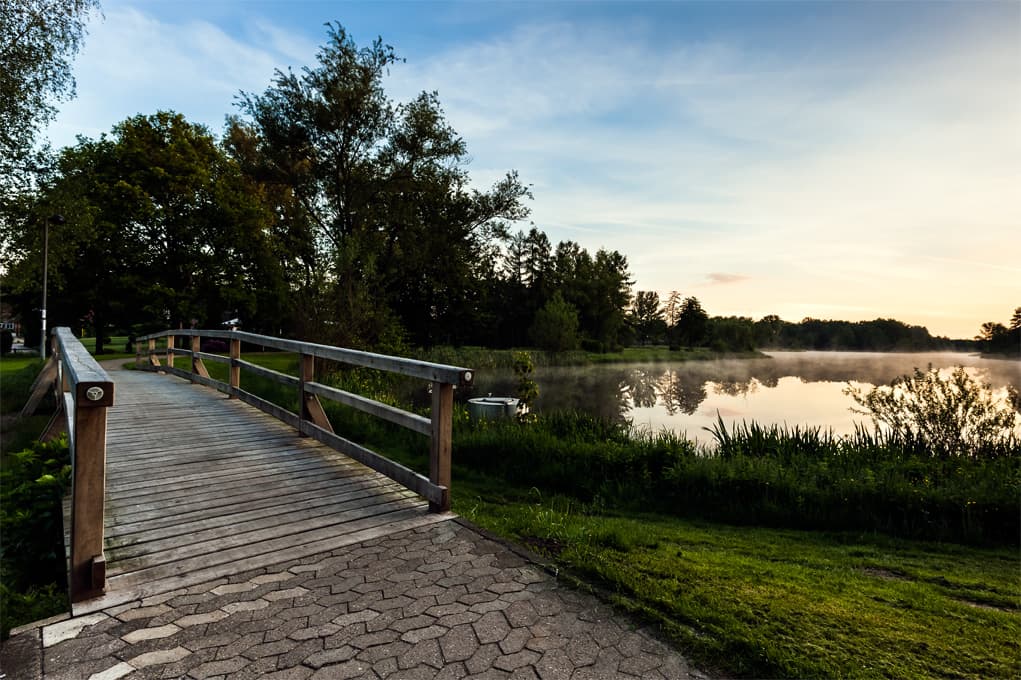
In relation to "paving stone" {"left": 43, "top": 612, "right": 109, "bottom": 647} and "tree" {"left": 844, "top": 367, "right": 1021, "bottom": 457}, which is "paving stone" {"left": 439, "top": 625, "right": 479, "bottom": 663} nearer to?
"paving stone" {"left": 43, "top": 612, "right": 109, "bottom": 647}

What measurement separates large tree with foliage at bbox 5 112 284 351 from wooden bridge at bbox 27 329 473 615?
72.4 ft

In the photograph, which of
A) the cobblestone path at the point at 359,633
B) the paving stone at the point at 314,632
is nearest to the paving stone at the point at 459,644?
the cobblestone path at the point at 359,633

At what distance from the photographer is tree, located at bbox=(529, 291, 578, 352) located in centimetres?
3816

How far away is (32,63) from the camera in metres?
18.7

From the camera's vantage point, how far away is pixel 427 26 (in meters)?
10.2

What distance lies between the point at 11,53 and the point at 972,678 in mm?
28034

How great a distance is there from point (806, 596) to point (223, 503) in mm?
4352

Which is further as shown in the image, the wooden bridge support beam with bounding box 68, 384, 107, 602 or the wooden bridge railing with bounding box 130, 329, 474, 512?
the wooden bridge railing with bounding box 130, 329, 474, 512

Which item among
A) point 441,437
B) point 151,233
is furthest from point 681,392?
point 151,233

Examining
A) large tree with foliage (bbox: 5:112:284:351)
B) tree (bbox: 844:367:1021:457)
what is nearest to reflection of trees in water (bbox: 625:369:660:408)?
tree (bbox: 844:367:1021:457)

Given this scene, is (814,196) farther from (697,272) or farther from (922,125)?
(697,272)

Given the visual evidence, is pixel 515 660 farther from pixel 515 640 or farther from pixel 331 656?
pixel 331 656

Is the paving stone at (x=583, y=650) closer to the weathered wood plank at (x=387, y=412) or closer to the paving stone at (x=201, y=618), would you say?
the paving stone at (x=201, y=618)

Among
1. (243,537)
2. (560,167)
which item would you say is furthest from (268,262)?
(243,537)
